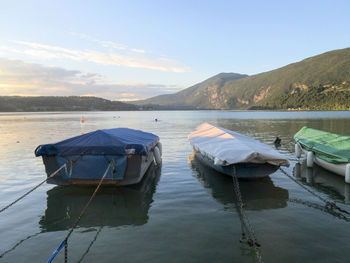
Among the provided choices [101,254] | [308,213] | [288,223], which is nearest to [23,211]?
[101,254]

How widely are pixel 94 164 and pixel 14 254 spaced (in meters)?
5.25

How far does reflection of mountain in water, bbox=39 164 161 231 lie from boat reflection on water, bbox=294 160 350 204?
362 inches

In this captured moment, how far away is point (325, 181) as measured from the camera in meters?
14.8

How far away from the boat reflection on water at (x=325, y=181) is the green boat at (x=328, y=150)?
1.21ft

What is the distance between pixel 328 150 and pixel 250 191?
25.3 ft

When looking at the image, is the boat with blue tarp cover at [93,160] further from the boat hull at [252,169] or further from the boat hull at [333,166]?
the boat hull at [333,166]

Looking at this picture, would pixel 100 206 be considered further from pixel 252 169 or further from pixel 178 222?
pixel 252 169

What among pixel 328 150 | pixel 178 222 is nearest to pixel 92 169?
pixel 178 222

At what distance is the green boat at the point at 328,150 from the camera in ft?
48.6

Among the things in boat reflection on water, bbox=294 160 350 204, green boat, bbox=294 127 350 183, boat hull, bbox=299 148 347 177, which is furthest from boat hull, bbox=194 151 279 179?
boat hull, bbox=299 148 347 177

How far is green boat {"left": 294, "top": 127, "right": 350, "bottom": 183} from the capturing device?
14812 mm

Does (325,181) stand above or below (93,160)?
below

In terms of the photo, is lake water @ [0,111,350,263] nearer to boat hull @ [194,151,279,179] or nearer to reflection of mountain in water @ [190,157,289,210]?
reflection of mountain in water @ [190,157,289,210]

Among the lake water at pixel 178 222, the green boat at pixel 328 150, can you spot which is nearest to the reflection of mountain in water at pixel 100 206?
the lake water at pixel 178 222
